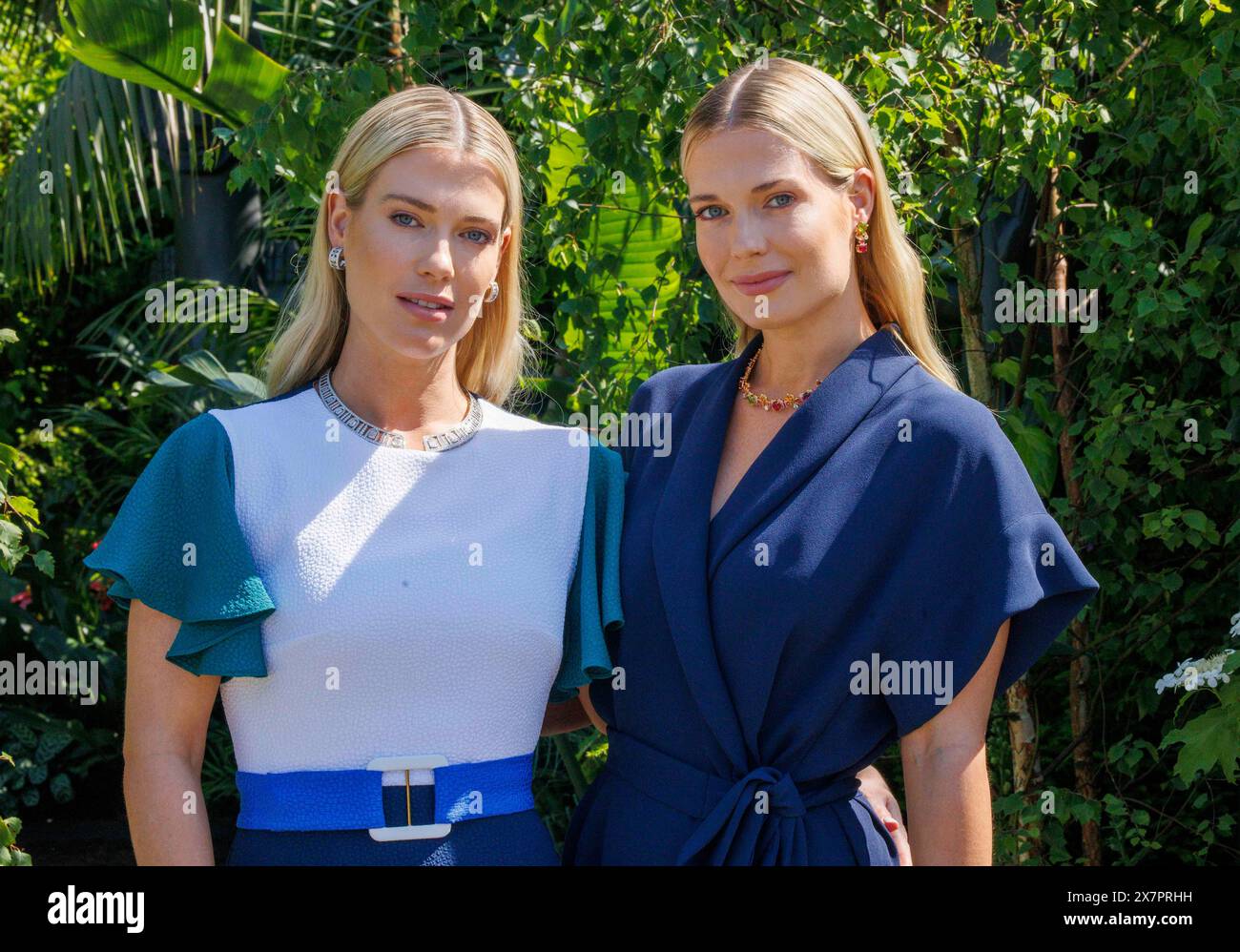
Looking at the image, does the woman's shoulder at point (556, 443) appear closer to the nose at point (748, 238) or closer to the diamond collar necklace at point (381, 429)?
the diamond collar necklace at point (381, 429)

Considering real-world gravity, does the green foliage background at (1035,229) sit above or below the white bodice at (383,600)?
above

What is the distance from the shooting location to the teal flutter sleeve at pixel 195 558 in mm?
2084

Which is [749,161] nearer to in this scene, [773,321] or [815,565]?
[773,321]

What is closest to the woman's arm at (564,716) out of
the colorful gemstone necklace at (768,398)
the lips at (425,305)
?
the colorful gemstone necklace at (768,398)

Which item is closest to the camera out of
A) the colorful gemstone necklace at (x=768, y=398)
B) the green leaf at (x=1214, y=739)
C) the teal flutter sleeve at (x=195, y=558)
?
the teal flutter sleeve at (x=195, y=558)

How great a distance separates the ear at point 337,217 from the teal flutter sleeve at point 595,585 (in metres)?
0.54

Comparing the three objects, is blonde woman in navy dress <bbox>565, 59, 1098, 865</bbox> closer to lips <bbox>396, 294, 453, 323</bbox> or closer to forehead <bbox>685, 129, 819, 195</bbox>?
forehead <bbox>685, 129, 819, 195</bbox>

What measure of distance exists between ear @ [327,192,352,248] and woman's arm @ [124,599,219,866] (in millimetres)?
649

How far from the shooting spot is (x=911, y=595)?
84.7 inches

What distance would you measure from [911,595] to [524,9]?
6.42 feet

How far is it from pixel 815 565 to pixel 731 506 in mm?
205

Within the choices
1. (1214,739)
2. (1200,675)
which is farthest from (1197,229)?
(1214,739)

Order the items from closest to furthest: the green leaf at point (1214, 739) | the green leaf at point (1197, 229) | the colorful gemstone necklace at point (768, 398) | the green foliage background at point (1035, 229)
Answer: the colorful gemstone necklace at point (768, 398)
the green leaf at point (1214, 739)
the green foliage background at point (1035, 229)
the green leaf at point (1197, 229)
